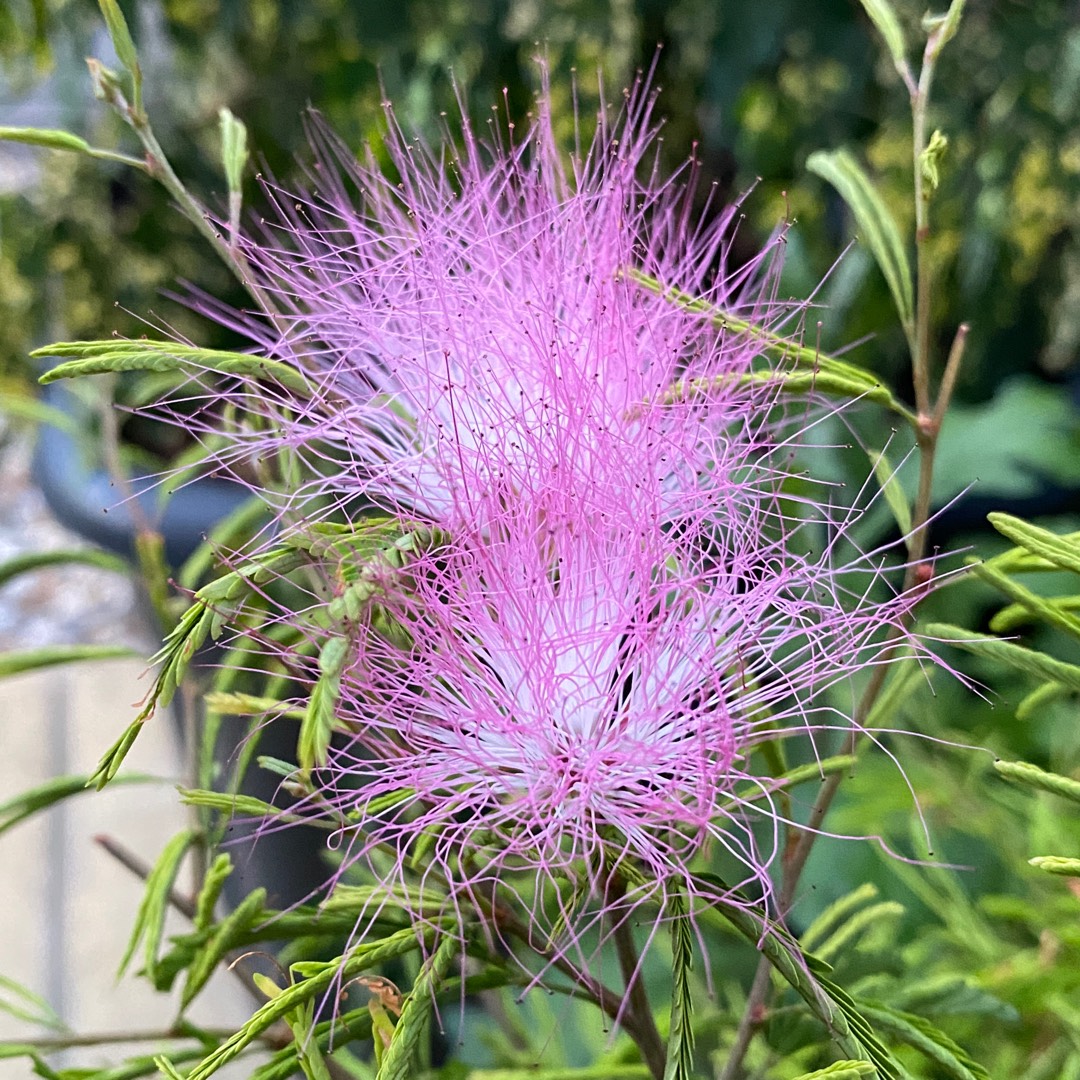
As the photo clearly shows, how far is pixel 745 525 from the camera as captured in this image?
0.33 meters

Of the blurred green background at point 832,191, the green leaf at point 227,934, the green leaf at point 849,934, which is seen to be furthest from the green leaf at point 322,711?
the blurred green background at point 832,191

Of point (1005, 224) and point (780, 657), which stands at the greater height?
point (1005, 224)

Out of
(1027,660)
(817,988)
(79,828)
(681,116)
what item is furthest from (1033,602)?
(79,828)

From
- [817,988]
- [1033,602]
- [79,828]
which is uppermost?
[1033,602]

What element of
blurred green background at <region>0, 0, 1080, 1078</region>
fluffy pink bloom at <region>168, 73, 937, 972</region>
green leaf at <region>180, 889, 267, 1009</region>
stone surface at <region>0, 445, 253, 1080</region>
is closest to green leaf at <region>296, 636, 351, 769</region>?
fluffy pink bloom at <region>168, 73, 937, 972</region>

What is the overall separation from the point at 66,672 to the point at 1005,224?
125 cm

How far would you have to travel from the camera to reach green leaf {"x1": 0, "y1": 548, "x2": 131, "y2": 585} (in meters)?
0.50

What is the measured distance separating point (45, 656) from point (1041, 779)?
0.40 meters

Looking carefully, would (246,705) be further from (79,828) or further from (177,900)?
(79,828)

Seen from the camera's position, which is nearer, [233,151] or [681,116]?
[233,151]

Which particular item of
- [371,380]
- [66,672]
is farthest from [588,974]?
[66,672]

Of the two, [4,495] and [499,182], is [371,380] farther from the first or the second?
[4,495]

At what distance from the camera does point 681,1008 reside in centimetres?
28

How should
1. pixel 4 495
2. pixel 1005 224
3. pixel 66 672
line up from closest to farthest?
pixel 1005 224
pixel 66 672
pixel 4 495
